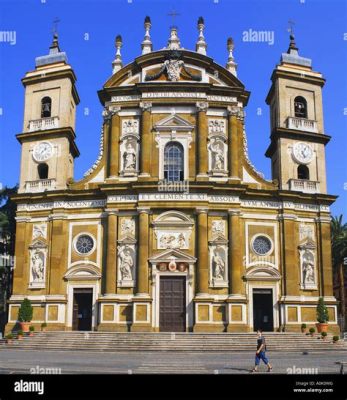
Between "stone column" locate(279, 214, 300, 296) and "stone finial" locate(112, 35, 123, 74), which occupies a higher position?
"stone finial" locate(112, 35, 123, 74)

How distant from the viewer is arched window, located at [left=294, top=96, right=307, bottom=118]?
1431 inches

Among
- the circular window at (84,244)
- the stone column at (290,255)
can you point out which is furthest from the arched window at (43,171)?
the stone column at (290,255)

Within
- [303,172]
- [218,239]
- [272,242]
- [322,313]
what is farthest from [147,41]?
[322,313]

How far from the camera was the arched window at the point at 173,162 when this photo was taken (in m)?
33.4

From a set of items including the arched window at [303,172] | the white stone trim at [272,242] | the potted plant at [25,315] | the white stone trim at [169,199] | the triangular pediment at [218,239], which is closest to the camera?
the potted plant at [25,315]

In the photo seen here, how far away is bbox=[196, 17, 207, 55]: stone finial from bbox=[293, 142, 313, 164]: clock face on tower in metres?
8.80

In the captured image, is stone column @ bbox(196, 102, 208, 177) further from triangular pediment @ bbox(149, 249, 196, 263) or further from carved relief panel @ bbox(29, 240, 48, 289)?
carved relief panel @ bbox(29, 240, 48, 289)

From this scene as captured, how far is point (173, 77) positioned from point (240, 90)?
4388 millimetres

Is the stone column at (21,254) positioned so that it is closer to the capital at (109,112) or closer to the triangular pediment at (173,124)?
the capital at (109,112)

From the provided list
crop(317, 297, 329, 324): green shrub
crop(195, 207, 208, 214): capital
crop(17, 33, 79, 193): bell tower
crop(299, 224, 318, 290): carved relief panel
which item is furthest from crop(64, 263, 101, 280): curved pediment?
crop(317, 297, 329, 324): green shrub

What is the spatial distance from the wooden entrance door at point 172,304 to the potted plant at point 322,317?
25.1 feet

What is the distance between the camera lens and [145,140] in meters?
33.6

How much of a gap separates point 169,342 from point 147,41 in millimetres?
20229
